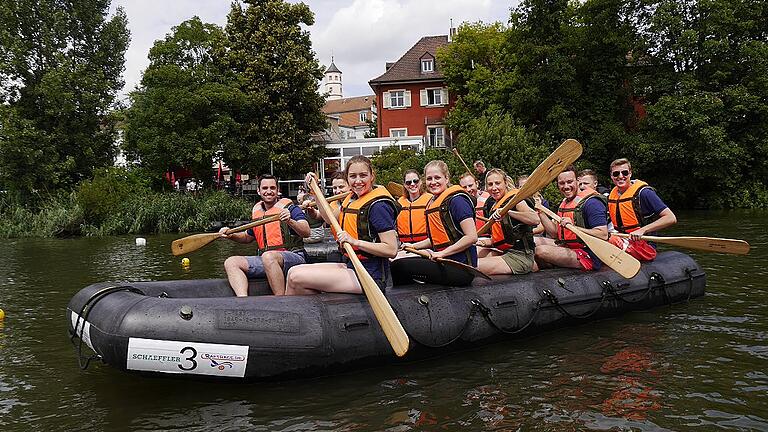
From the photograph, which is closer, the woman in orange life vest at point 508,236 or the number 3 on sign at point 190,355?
the number 3 on sign at point 190,355

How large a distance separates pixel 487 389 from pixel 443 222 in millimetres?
1486

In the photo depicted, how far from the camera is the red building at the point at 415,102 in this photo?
34.2 metres

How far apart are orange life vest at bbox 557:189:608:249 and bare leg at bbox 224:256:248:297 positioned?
331 cm

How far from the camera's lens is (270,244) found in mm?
6289

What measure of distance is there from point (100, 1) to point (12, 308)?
24151 mm

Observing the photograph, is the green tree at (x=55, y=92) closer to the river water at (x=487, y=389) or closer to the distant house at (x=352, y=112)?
the river water at (x=487, y=389)

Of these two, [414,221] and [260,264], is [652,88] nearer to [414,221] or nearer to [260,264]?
[414,221]

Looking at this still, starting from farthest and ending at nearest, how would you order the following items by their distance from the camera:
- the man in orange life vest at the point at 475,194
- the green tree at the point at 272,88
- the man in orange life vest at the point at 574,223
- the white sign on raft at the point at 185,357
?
the green tree at the point at 272,88
the man in orange life vest at the point at 475,194
the man in orange life vest at the point at 574,223
the white sign on raft at the point at 185,357

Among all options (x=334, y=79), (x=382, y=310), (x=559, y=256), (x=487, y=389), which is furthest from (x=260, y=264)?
(x=334, y=79)

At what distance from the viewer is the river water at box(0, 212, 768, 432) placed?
14.0ft

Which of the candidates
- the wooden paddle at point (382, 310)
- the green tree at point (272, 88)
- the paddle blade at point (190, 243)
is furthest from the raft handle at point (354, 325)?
the green tree at point (272, 88)

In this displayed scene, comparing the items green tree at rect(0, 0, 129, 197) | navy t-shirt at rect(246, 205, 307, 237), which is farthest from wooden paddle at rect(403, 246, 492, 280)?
green tree at rect(0, 0, 129, 197)

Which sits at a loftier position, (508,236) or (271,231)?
(271,231)

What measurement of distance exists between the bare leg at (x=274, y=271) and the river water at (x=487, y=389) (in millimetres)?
1041
